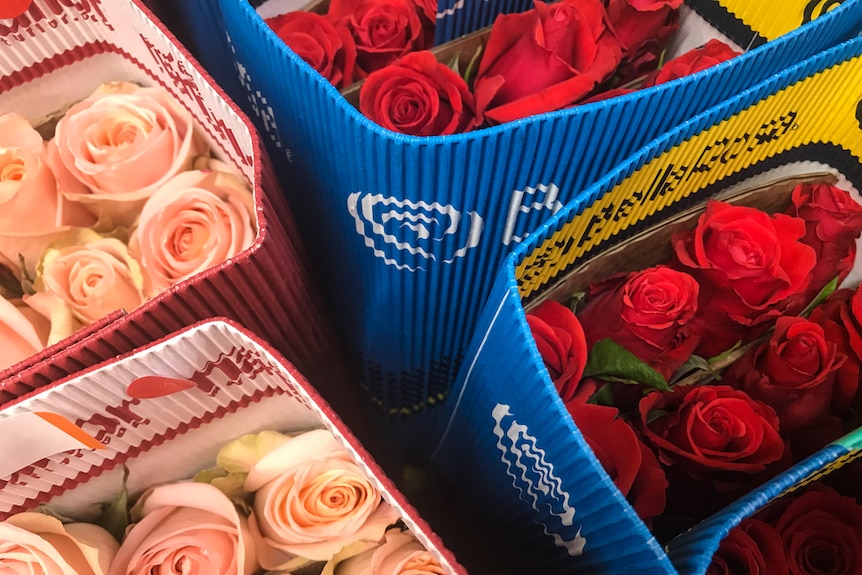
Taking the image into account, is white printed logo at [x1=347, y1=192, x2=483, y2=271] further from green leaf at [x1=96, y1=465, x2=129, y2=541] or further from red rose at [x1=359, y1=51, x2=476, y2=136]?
green leaf at [x1=96, y1=465, x2=129, y2=541]

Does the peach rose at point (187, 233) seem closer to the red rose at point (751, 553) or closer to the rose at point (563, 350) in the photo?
the rose at point (563, 350)

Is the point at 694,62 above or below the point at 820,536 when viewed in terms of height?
above

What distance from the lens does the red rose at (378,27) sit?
54 centimetres

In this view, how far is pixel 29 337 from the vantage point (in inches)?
18.3

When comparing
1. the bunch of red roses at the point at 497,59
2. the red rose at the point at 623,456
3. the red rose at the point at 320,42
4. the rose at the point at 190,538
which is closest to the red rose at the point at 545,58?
the bunch of red roses at the point at 497,59

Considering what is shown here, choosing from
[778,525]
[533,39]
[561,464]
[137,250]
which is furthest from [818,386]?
[137,250]

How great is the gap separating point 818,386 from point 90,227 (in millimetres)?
557

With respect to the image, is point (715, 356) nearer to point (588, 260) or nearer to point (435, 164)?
point (588, 260)

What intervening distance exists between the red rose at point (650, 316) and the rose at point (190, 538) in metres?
0.26

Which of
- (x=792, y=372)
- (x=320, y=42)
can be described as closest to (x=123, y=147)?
(x=320, y=42)

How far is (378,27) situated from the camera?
0.55m

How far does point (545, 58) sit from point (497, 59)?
4cm

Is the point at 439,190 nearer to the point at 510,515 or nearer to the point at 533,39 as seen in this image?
the point at 533,39

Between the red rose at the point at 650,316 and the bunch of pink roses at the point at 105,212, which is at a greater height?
the bunch of pink roses at the point at 105,212
